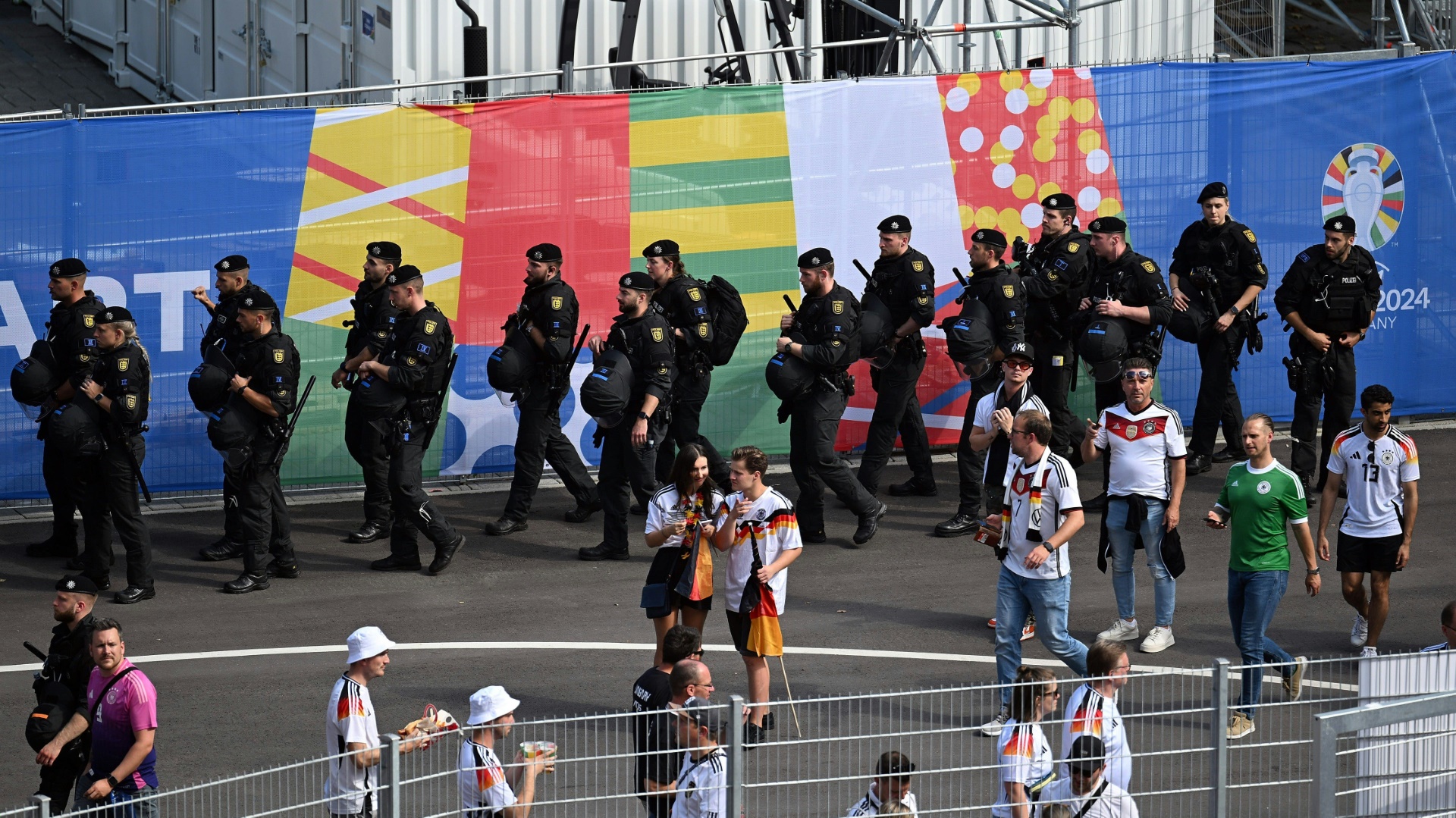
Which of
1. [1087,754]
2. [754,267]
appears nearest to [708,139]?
[754,267]

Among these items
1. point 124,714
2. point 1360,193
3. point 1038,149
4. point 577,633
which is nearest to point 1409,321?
point 1360,193

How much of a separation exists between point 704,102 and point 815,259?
222cm

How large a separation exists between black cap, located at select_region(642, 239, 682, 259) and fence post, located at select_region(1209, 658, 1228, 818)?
6.66 meters

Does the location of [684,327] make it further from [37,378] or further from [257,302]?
[37,378]

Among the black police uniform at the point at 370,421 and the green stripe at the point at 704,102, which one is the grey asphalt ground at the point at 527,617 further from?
the green stripe at the point at 704,102

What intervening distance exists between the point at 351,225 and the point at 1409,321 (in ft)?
28.9

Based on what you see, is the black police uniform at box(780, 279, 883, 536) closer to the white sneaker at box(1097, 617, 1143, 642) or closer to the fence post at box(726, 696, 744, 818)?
the white sneaker at box(1097, 617, 1143, 642)

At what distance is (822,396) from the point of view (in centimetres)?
1281

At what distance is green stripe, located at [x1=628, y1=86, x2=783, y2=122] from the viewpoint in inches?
562

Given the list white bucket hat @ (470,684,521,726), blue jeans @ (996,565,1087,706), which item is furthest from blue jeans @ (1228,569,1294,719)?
white bucket hat @ (470,684,521,726)

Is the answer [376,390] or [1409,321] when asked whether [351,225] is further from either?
[1409,321]

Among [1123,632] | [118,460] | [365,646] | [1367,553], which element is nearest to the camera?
[365,646]

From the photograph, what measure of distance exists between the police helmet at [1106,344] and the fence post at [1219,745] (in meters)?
6.45

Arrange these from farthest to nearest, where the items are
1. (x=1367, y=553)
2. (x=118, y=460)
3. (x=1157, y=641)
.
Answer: (x=118, y=460) → (x=1157, y=641) → (x=1367, y=553)
